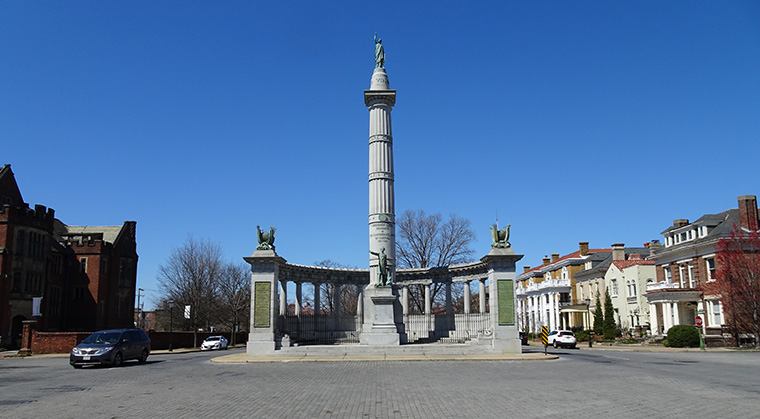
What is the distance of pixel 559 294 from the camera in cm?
7931

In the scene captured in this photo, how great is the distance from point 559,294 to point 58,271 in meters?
58.0

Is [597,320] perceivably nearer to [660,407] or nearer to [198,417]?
[660,407]

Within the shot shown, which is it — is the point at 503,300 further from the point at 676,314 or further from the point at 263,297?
the point at 676,314

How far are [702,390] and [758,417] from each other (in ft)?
14.5

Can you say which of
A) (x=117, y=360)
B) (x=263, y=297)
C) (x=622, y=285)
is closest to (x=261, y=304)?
(x=263, y=297)

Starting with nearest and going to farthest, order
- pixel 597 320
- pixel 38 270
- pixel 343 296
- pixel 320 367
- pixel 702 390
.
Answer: pixel 702 390 < pixel 320 367 < pixel 38 270 < pixel 597 320 < pixel 343 296

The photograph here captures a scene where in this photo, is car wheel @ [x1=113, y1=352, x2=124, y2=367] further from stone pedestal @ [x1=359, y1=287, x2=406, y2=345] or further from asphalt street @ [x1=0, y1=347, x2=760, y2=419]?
stone pedestal @ [x1=359, y1=287, x2=406, y2=345]

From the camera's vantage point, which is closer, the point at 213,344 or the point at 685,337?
the point at 685,337

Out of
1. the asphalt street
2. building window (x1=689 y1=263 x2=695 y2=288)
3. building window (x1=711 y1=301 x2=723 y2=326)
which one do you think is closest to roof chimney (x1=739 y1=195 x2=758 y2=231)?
building window (x1=689 y1=263 x2=695 y2=288)

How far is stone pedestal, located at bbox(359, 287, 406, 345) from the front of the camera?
33.5m

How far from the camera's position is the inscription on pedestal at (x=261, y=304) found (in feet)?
108

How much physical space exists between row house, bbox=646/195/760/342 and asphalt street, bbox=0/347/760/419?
28.9m

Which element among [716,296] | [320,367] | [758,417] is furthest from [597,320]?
[758,417]

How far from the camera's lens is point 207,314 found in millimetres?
65062
